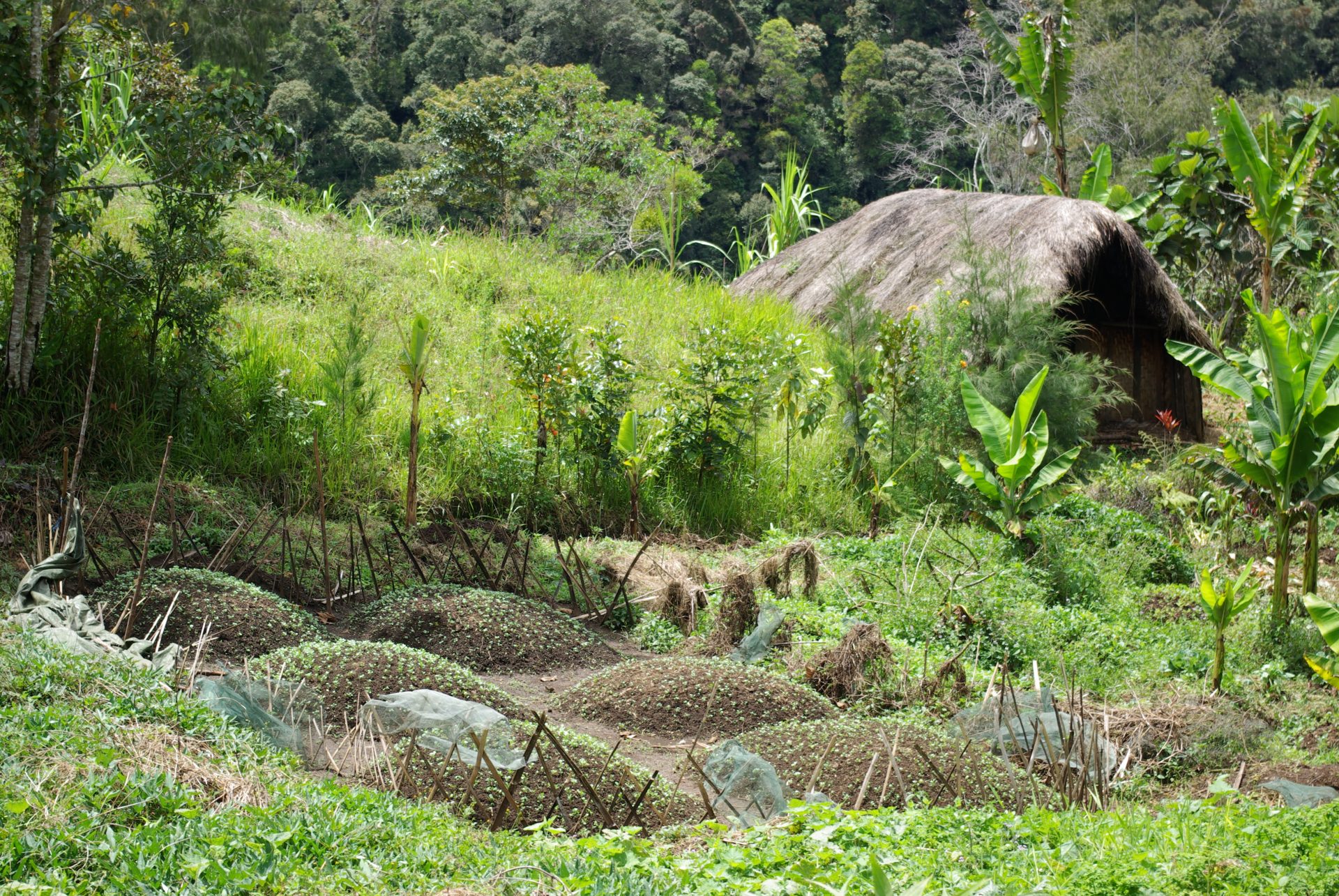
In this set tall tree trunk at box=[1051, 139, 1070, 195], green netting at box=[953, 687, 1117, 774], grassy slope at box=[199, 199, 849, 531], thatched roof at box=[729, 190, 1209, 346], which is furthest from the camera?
tall tree trunk at box=[1051, 139, 1070, 195]

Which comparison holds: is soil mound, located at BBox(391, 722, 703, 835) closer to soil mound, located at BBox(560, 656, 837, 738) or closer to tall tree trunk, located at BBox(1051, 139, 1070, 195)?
soil mound, located at BBox(560, 656, 837, 738)

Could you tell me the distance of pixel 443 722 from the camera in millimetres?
4410

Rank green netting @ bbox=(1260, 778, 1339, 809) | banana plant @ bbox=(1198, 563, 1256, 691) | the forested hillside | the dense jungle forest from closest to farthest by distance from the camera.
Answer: the dense jungle forest → green netting @ bbox=(1260, 778, 1339, 809) → banana plant @ bbox=(1198, 563, 1256, 691) → the forested hillside

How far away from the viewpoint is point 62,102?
7.74 m

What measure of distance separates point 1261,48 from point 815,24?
1222 cm

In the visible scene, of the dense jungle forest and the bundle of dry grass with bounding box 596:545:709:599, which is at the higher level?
the dense jungle forest

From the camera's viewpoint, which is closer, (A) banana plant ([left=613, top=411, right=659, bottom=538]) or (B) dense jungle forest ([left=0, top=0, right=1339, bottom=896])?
(B) dense jungle forest ([left=0, top=0, right=1339, bottom=896])

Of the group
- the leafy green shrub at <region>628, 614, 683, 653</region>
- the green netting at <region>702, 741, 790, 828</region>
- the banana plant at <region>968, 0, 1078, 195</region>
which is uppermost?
the banana plant at <region>968, 0, 1078, 195</region>

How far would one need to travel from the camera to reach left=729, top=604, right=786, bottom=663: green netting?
20.4 feet

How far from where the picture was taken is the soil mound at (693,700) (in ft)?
17.7

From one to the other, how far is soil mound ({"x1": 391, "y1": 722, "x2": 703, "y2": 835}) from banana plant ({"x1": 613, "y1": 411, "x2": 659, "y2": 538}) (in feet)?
13.9

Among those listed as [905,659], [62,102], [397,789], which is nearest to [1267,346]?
[905,659]

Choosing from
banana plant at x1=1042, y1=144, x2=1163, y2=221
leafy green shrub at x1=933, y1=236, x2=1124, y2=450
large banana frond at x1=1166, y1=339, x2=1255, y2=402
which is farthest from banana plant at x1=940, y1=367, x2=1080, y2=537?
banana plant at x1=1042, y1=144, x2=1163, y2=221

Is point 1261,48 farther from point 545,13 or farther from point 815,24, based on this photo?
point 545,13
